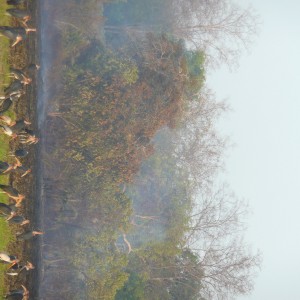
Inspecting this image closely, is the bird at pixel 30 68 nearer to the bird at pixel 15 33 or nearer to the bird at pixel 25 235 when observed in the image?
the bird at pixel 15 33

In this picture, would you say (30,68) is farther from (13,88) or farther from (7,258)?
(7,258)

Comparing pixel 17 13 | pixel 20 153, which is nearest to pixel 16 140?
pixel 20 153

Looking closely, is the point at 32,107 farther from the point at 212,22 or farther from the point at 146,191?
the point at 212,22

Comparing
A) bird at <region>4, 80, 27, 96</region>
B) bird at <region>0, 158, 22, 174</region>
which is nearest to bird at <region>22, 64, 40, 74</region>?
bird at <region>4, 80, 27, 96</region>

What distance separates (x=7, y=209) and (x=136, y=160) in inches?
418

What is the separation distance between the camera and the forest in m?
23.3

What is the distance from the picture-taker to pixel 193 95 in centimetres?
3178

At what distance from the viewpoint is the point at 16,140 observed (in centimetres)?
1669

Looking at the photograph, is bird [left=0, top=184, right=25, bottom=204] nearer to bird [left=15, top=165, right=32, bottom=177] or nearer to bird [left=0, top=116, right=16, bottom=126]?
bird [left=15, top=165, right=32, bottom=177]

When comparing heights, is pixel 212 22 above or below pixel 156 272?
above

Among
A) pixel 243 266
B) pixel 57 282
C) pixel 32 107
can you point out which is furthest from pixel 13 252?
pixel 243 266

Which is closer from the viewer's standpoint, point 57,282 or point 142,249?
point 57,282

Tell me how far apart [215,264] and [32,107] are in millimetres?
16059

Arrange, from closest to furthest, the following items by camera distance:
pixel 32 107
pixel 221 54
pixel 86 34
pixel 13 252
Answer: pixel 13 252
pixel 32 107
pixel 86 34
pixel 221 54
